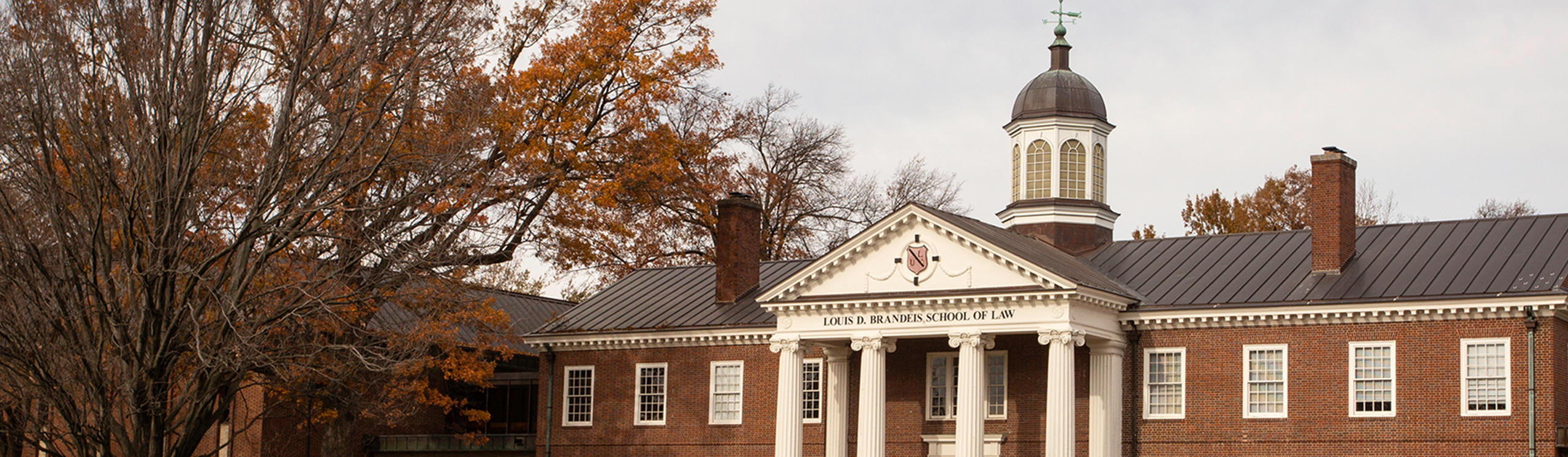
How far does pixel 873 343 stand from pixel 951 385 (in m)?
2.30

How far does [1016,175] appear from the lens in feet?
123

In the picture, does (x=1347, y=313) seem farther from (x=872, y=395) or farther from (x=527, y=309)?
(x=527, y=309)

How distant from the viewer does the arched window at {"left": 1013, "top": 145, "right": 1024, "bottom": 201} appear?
3731 centimetres

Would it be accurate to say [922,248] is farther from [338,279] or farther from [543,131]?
[338,279]

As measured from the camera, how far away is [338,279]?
2609 centimetres

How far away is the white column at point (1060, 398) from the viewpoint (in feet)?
99.2

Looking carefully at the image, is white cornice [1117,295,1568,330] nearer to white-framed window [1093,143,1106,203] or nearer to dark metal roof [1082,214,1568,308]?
dark metal roof [1082,214,1568,308]

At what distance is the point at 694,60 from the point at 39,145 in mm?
16202

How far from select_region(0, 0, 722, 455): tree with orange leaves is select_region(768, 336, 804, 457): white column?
686cm

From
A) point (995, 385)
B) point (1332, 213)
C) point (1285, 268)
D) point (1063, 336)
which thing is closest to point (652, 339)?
point (995, 385)

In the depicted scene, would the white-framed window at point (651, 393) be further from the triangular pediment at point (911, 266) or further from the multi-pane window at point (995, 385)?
the multi-pane window at point (995, 385)

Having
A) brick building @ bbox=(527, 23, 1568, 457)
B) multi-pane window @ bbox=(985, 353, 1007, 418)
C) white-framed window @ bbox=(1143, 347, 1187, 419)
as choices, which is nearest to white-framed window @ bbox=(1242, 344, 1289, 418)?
brick building @ bbox=(527, 23, 1568, 457)

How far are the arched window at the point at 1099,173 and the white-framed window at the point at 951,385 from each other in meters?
5.74

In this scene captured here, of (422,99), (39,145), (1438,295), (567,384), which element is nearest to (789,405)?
(567,384)
